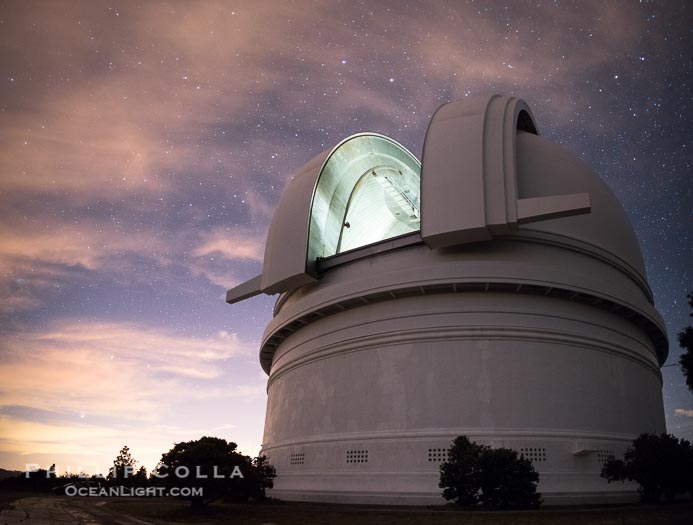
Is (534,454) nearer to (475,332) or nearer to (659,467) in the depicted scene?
(659,467)

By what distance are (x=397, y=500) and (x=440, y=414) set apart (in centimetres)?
316

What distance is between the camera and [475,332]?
20000 mm

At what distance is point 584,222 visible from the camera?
22.6m

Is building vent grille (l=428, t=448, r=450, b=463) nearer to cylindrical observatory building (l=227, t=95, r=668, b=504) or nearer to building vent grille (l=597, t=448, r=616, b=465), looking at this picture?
cylindrical observatory building (l=227, t=95, r=668, b=504)

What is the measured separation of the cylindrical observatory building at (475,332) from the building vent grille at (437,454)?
64 mm

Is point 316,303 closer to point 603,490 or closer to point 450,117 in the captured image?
point 450,117

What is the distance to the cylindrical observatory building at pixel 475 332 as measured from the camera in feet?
62.3

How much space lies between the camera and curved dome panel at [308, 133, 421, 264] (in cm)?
2658

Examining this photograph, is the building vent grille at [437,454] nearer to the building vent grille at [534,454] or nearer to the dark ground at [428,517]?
the building vent grille at [534,454]

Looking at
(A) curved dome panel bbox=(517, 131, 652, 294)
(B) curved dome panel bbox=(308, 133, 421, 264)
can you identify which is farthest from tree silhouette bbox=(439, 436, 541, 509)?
(B) curved dome panel bbox=(308, 133, 421, 264)

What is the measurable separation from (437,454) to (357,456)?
3.25 meters

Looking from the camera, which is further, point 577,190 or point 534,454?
point 577,190

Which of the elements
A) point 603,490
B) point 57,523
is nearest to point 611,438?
point 603,490

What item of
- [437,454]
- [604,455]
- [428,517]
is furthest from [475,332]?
[428,517]
